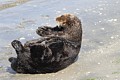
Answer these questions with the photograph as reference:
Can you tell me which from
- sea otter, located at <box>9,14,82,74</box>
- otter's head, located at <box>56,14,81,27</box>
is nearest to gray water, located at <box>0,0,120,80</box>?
sea otter, located at <box>9,14,82,74</box>

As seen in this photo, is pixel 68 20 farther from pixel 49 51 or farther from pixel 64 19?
pixel 49 51

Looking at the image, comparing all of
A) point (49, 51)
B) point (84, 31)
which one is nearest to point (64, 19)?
point (49, 51)

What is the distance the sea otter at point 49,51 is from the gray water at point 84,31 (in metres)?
0.13

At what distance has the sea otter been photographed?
25.4 ft

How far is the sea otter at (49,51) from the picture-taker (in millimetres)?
7750

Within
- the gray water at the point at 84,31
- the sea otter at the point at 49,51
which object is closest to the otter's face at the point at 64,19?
the sea otter at the point at 49,51

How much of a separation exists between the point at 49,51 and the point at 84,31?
305cm

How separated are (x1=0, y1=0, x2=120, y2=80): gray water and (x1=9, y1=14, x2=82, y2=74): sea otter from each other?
0.13 m

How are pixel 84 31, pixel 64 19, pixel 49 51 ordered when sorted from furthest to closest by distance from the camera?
pixel 84 31 < pixel 64 19 < pixel 49 51

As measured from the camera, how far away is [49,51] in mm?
7738

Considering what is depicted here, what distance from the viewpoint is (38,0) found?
16.7m

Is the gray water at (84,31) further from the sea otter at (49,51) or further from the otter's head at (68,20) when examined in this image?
the otter's head at (68,20)

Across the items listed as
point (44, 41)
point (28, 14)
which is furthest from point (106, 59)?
point (28, 14)

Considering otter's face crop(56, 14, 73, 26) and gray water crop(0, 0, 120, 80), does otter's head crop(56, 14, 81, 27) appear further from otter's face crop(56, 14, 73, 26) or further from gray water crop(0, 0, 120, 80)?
gray water crop(0, 0, 120, 80)
